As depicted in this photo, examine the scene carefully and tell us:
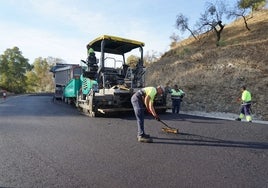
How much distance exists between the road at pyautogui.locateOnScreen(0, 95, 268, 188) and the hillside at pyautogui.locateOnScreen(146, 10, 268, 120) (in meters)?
7.36

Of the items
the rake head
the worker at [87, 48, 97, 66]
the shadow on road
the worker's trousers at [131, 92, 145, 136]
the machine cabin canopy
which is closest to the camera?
the shadow on road

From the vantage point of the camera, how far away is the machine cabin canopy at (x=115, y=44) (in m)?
11.7

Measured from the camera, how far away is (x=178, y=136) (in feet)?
25.1

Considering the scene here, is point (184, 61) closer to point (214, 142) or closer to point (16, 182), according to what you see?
point (214, 142)

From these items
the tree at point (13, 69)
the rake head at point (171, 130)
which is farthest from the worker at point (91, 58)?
the tree at point (13, 69)

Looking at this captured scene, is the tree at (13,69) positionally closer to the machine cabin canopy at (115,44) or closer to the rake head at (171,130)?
the machine cabin canopy at (115,44)

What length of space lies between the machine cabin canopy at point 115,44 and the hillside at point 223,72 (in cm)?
554

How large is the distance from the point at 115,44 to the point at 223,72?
13.6 m

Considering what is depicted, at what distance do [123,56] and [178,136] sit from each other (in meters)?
6.18

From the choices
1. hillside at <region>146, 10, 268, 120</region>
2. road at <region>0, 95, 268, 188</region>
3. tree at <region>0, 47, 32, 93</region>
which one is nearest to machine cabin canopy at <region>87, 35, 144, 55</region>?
road at <region>0, 95, 268, 188</region>

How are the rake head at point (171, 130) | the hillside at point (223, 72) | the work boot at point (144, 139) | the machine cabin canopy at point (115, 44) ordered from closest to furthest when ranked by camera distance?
the work boot at point (144, 139) → the rake head at point (171, 130) → the machine cabin canopy at point (115, 44) → the hillside at point (223, 72)

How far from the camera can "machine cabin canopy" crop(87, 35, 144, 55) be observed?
38.4 ft

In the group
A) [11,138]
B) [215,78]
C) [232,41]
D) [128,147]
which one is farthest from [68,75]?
[232,41]

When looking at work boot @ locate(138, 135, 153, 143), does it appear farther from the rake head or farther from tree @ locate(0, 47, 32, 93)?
tree @ locate(0, 47, 32, 93)
